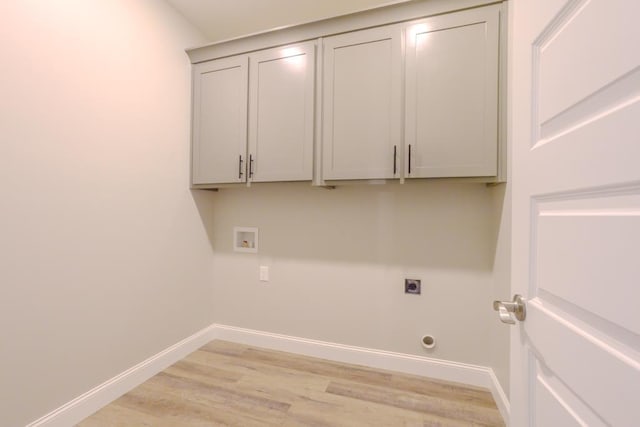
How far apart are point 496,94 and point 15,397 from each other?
280 cm

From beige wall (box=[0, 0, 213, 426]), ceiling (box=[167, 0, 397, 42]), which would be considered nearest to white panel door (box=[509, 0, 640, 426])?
ceiling (box=[167, 0, 397, 42])

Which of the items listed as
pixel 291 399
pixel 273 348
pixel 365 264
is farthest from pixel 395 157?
pixel 273 348

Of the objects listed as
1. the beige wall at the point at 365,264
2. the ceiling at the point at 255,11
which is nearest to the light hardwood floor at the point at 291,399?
the beige wall at the point at 365,264

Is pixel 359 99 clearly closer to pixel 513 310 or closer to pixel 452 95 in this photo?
pixel 452 95

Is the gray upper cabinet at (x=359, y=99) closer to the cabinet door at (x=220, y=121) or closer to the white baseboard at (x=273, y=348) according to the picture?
the cabinet door at (x=220, y=121)

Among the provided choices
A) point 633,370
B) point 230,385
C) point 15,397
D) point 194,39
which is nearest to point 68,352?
point 15,397

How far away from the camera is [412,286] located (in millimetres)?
1950

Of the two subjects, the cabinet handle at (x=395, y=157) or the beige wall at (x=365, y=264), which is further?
the beige wall at (x=365, y=264)

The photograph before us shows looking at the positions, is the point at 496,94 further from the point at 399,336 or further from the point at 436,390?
the point at 436,390

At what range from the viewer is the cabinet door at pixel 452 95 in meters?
1.51

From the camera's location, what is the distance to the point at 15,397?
1.24 m

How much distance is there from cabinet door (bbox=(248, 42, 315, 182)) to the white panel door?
1273 mm

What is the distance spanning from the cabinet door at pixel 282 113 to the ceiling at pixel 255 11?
1.11 feet

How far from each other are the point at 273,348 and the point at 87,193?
5.53 feet
